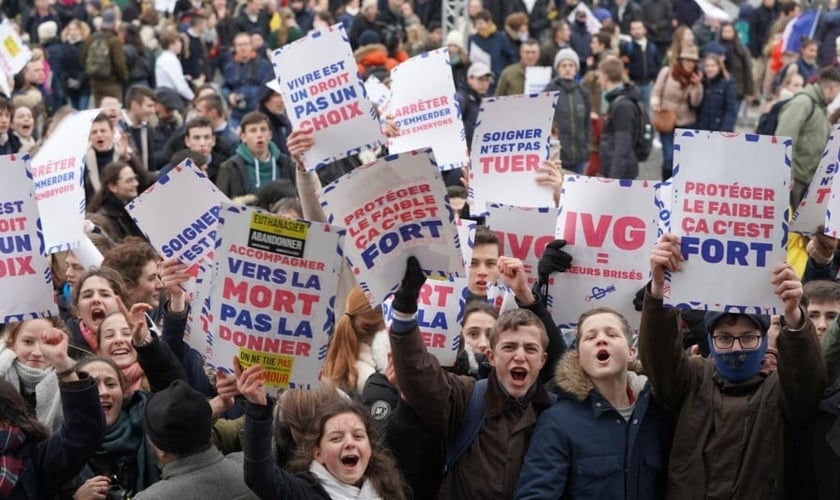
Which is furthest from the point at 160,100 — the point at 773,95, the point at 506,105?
the point at 773,95

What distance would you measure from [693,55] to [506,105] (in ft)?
27.5

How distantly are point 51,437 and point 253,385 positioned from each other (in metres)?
0.99

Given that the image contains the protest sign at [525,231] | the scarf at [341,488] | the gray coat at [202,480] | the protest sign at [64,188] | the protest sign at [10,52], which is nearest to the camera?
the gray coat at [202,480]

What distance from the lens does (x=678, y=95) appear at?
1798 centimetres

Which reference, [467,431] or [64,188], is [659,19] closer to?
[64,188]

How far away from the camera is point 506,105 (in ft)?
32.8

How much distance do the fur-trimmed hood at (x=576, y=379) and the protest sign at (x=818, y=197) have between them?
2013 mm

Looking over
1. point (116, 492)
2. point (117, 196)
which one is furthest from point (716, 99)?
point (116, 492)

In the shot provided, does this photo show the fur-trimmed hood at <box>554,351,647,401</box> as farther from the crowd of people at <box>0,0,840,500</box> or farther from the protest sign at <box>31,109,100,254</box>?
the protest sign at <box>31,109,100,254</box>

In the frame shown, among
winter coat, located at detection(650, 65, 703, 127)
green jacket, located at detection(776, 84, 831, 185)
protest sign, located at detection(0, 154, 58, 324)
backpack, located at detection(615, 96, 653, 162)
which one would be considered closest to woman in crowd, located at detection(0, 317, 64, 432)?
protest sign, located at detection(0, 154, 58, 324)

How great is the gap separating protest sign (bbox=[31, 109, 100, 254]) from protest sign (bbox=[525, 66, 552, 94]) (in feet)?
29.7

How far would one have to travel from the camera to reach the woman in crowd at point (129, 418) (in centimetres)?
689

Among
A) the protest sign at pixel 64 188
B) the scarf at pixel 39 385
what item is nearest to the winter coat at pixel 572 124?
the protest sign at pixel 64 188

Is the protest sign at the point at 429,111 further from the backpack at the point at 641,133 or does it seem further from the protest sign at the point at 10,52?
the backpack at the point at 641,133
